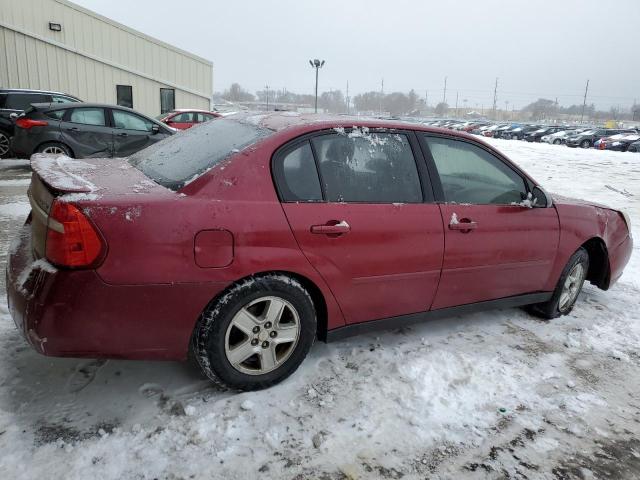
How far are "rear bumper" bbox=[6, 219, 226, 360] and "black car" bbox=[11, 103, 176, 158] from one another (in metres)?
7.69

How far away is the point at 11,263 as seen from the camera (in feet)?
8.90

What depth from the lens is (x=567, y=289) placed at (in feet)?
13.5

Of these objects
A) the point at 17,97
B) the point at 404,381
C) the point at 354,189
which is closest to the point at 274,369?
the point at 404,381

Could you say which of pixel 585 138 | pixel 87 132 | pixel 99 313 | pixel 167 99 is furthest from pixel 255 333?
pixel 585 138

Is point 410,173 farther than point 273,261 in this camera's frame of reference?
Yes

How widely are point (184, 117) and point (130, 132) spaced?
23.4 ft

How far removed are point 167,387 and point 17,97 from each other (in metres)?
11.1

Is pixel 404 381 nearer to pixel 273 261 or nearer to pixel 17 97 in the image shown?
pixel 273 261

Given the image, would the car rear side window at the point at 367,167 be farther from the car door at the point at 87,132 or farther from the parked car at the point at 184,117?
the parked car at the point at 184,117

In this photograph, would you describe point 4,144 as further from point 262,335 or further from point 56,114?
point 262,335

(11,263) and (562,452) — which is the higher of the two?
(11,263)

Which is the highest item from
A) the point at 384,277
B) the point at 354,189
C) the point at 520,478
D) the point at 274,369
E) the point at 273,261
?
the point at 354,189

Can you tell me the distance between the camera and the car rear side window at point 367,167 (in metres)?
2.88

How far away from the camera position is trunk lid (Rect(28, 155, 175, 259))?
A: 2.32m
